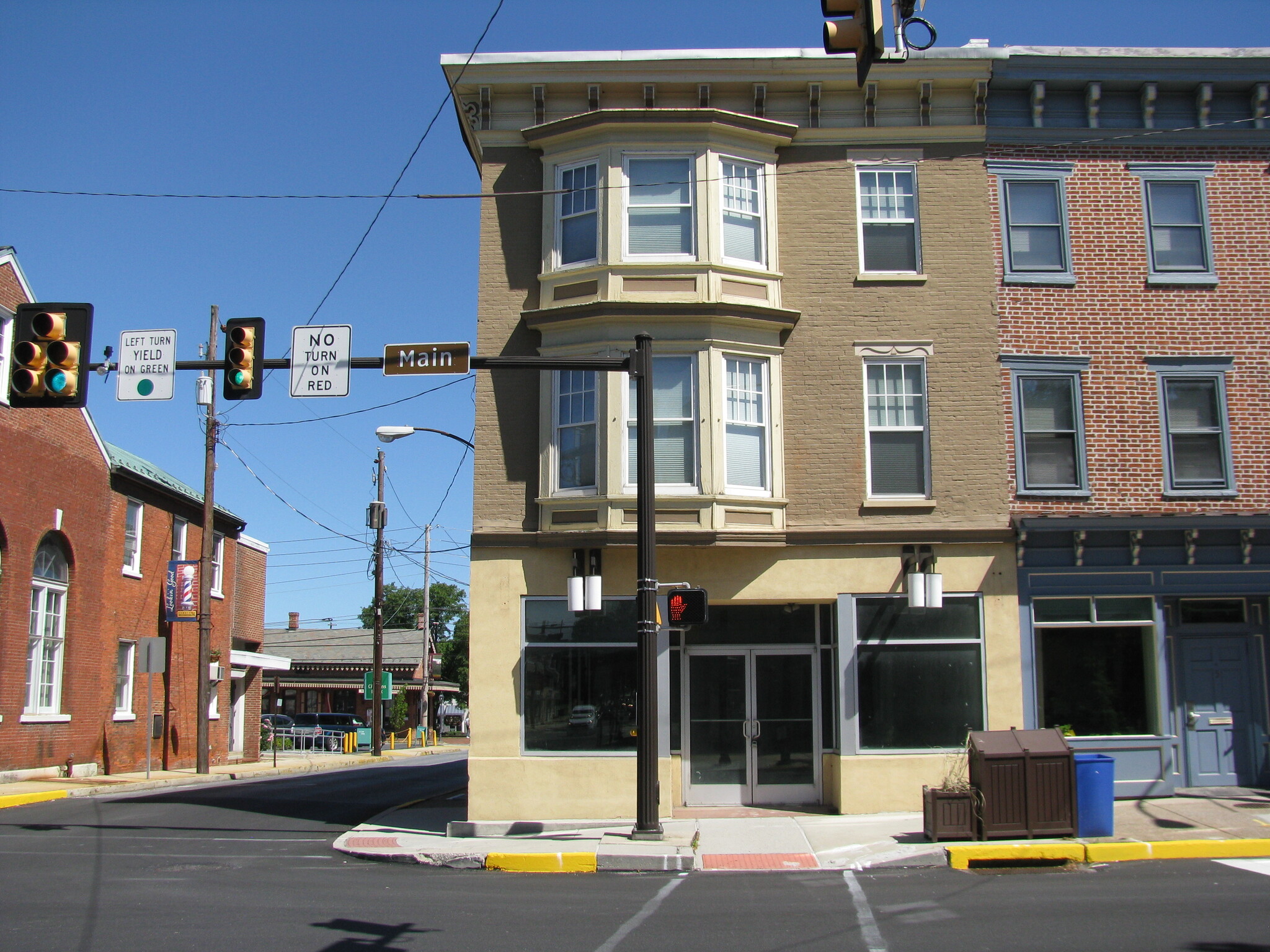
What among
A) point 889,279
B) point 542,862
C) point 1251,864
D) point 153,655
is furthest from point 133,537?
point 1251,864

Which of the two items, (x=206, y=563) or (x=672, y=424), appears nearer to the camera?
(x=672, y=424)

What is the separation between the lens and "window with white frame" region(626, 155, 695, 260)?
16.3 meters

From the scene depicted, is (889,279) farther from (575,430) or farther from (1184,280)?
(575,430)

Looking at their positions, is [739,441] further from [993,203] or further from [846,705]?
[993,203]

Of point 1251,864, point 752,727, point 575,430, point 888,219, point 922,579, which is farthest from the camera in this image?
point 888,219

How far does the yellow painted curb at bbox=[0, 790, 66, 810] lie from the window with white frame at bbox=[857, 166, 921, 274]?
17.0 metres

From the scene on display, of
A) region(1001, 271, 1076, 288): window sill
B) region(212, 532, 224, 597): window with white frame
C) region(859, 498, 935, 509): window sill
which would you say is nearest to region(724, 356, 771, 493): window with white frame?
region(859, 498, 935, 509): window sill

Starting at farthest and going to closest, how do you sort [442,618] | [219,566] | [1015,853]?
1. [442,618]
2. [219,566]
3. [1015,853]

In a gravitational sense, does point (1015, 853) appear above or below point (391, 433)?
below

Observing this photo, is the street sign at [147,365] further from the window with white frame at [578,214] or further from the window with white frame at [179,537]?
the window with white frame at [179,537]

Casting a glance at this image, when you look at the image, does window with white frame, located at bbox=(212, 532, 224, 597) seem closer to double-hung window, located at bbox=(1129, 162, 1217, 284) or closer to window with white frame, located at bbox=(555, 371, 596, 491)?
window with white frame, located at bbox=(555, 371, 596, 491)

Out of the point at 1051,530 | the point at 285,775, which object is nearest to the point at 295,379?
the point at 1051,530

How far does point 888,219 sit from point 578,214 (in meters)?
4.61

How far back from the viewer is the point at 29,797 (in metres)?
20.3
